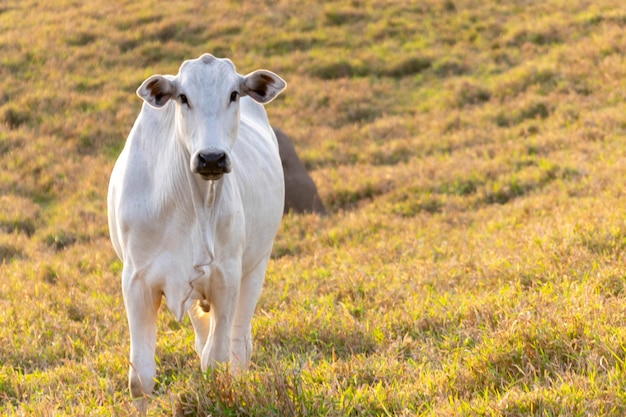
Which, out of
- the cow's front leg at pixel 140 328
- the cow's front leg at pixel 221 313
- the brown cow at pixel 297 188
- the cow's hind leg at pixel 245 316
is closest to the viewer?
the cow's front leg at pixel 140 328

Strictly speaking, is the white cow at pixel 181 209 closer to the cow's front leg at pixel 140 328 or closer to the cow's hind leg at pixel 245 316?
the cow's front leg at pixel 140 328

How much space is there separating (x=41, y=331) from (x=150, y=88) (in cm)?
237

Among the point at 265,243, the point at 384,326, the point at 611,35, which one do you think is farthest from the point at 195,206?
the point at 611,35

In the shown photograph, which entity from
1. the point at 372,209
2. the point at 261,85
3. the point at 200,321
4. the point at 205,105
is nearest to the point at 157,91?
the point at 205,105

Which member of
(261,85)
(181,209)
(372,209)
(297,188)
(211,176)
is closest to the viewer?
(211,176)

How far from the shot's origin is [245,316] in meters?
5.17

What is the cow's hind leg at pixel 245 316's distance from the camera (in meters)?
5.00

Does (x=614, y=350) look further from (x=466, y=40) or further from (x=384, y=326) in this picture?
(x=466, y=40)

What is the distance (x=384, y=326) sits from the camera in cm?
541

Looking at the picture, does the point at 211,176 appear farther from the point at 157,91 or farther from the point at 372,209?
the point at 372,209

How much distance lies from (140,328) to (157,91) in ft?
4.00

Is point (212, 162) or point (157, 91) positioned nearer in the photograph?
point (212, 162)

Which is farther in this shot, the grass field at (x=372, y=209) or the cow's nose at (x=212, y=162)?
the grass field at (x=372, y=209)

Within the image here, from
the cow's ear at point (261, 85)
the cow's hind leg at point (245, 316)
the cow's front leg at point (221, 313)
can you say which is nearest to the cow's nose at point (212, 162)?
the cow's ear at point (261, 85)
